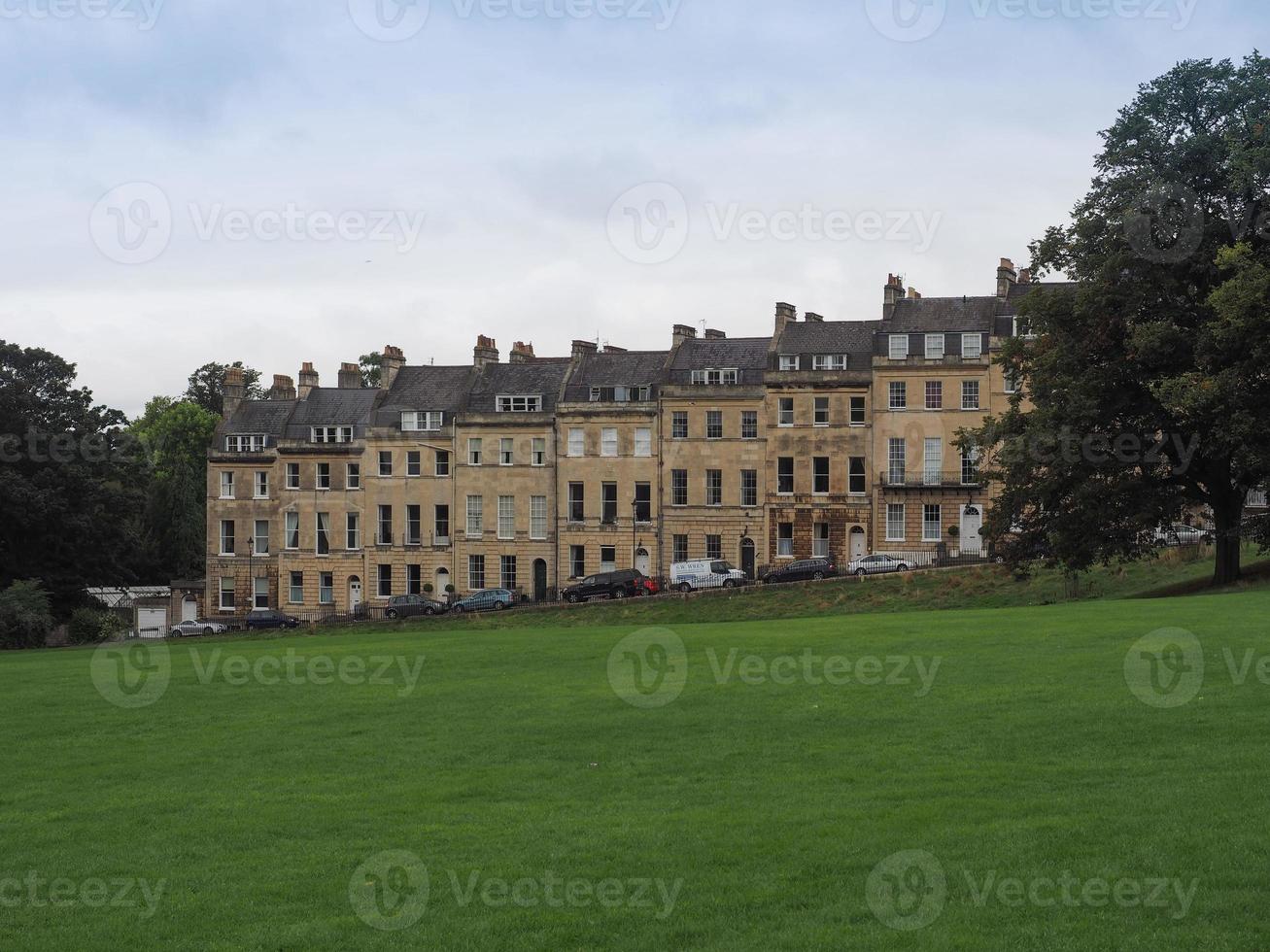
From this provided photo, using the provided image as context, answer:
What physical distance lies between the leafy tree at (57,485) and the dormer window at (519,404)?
20.0 metres

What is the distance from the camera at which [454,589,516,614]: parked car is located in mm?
68981

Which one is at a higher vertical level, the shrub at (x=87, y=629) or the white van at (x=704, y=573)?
the white van at (x=704, y=573)

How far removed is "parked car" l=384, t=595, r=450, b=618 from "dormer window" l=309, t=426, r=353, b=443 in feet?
44.6

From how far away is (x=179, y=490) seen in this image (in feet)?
336

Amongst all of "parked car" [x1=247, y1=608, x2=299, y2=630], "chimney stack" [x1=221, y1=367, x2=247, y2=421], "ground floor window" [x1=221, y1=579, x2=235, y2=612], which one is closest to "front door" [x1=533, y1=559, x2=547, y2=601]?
"parked car" [x1=247, y1=608, x2=299, y2=630]

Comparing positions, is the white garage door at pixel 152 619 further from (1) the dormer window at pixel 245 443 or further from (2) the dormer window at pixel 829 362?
(2) the dormer window at pixel 829 362

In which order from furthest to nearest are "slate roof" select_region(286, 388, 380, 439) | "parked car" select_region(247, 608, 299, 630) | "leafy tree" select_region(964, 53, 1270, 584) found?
"slate roof" select_region(286, 388, 380, 439) → "parked car" select_region(247, 608, 299, 630) → "leafy tree" select_region(964, 53, 1270, 584)

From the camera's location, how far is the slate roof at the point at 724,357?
77.8 metres

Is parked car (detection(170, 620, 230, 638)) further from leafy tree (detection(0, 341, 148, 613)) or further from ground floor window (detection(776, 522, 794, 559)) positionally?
ground floor window (detection(776, 522, 794, 559))

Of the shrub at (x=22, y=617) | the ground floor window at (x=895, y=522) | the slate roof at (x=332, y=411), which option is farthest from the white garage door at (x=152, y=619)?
the ground floor window at (x=895, y=522)

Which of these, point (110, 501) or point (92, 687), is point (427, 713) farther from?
point (110, 501)

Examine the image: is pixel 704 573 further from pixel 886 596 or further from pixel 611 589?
pixel 886 596

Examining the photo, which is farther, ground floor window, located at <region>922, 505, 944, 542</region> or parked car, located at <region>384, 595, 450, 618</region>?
ground floor window, located at <region>922, 505, 944, 542</region>

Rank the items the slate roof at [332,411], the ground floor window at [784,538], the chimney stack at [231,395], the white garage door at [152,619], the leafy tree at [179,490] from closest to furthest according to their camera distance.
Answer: the ground floor window at [784,538]
the slate roof at [332,411]
the white garage door at [152,619]
the chimney stack at [231,395]
the leafy tree at [179,490]
